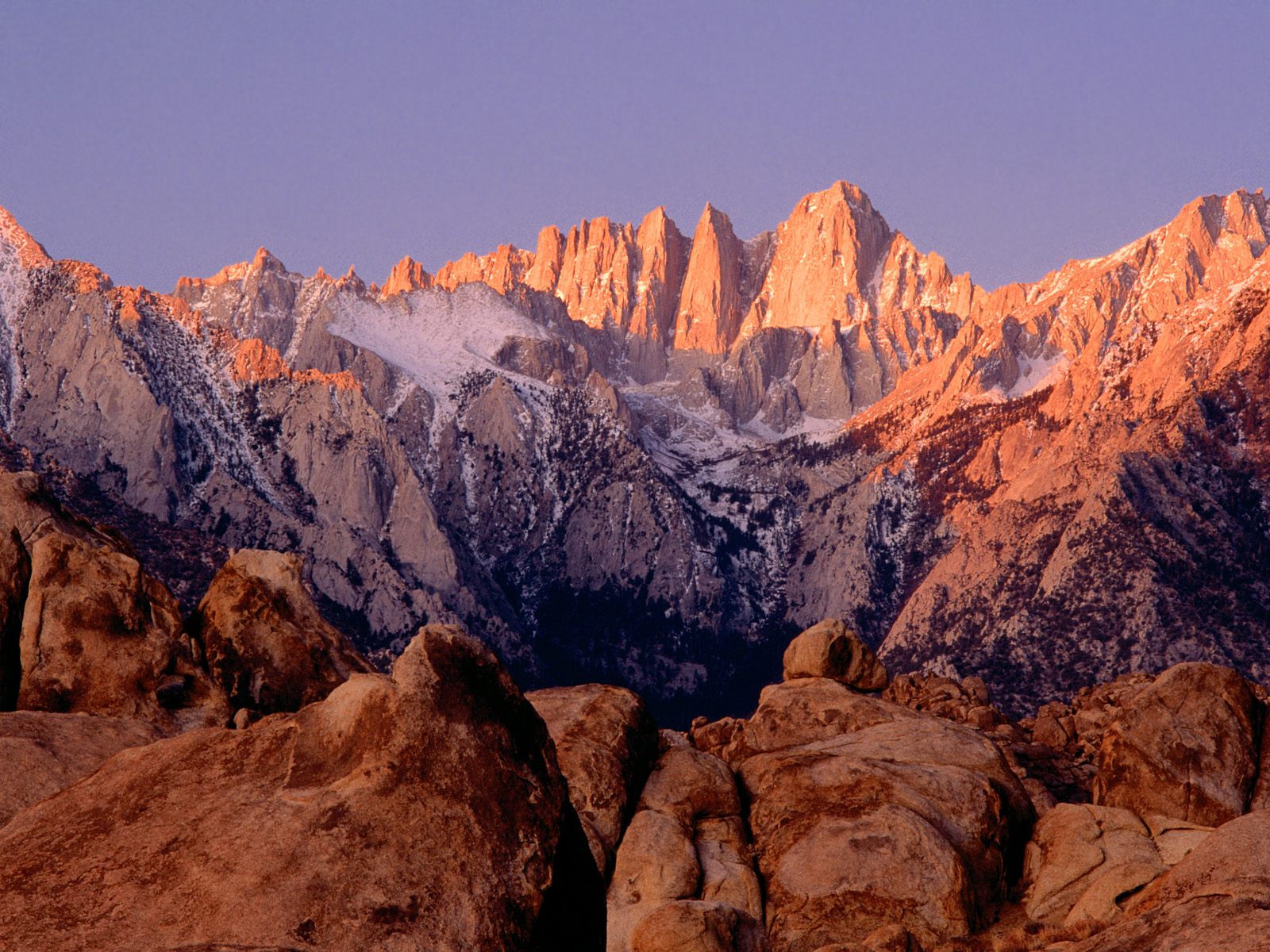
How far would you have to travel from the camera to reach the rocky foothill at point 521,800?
18516 millimetres

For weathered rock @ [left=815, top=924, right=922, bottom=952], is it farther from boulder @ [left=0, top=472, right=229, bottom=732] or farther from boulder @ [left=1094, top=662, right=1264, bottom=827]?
boulder @ [left=0, top=472, right=229, bottom=732]

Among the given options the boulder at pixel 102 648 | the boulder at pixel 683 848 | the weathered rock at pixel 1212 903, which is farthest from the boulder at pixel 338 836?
the boulder at pixel 102 648

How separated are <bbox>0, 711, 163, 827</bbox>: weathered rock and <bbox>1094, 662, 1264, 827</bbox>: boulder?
31955 millimetres

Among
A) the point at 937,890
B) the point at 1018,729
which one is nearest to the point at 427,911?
the point at 937,890

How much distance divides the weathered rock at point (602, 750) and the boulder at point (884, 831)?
385 cm

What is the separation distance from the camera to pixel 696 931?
104ft

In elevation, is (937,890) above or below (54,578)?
below

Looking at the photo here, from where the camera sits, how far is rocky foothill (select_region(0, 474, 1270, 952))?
60.7 ft

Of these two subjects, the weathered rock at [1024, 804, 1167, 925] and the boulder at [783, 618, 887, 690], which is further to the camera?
the boulder at [783, 618, 887, 690]

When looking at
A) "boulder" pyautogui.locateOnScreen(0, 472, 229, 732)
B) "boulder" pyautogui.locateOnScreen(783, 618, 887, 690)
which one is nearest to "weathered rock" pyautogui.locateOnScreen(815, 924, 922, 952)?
"boulder" pyautogui.locateOnScreen(0, 472, 229, 732)

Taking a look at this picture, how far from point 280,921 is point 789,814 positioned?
29.0 meters

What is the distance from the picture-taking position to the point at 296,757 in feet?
65.7

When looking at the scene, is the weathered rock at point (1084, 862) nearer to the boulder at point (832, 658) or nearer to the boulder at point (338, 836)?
the boulder at point (832, 658)

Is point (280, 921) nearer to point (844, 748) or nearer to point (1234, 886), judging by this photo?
point (1234, 886)
